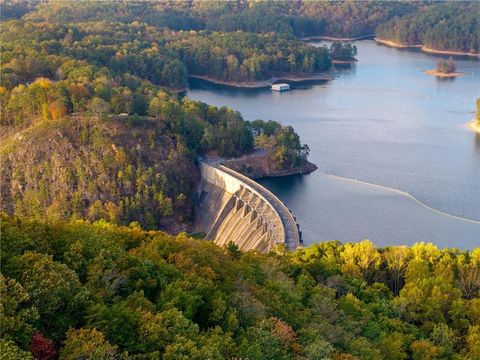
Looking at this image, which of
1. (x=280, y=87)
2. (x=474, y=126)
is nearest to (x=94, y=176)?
(x=474, y=126)

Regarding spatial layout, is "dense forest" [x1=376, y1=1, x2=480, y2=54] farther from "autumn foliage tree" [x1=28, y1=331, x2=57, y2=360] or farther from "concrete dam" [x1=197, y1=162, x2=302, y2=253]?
"autumn foliage tree" [x1=28, y1=331, x2=57, y2=360]

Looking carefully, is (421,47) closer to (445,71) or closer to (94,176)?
(445,71)

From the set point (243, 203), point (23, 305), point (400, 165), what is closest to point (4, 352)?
point (23, 305)

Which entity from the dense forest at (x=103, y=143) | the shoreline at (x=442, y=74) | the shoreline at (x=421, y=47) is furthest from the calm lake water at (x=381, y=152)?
the shoreline at (x=421, y=47)

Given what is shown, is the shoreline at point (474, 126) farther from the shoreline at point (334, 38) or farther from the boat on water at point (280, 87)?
the shoreline at point (334, 38)

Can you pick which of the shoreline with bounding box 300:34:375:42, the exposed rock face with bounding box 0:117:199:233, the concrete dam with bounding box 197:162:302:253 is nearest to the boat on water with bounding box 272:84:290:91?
the concrete dam with bounding box 197:162:302:253
